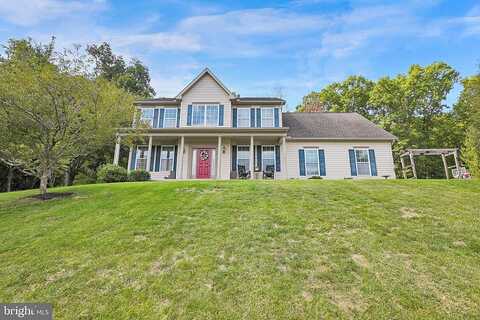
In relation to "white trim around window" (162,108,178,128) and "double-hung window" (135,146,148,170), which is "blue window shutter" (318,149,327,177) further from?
"double-hung window" (135,146,148,170)

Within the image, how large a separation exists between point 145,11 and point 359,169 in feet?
47.3

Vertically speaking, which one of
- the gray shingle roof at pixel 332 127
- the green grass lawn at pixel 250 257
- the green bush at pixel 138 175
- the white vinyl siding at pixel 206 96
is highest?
the white vinyl siding at pixel 206 96

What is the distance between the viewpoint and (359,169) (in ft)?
46.1

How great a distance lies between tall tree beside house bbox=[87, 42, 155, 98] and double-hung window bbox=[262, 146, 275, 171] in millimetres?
19683

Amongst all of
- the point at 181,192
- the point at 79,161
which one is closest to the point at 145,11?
the point at 181,192

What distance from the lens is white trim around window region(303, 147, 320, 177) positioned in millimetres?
14097

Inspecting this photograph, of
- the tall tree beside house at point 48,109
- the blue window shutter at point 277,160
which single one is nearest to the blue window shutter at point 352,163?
the blue window shutter at point 277,160

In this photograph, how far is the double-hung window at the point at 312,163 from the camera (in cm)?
1410

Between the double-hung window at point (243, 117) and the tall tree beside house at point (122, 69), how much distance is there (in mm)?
17521

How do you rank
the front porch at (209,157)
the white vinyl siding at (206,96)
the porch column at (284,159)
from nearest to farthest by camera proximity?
the porch column at (284,159), the front porch at (209,157), the white vinyl siding at (206,96)

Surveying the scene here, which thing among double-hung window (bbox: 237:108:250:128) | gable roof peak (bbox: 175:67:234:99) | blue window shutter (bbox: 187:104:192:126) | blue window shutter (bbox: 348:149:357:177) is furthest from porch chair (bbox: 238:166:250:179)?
blue window shutter (bbox: 348:149:357:177)

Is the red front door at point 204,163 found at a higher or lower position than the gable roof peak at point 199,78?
lower

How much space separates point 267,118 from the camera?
15180mm

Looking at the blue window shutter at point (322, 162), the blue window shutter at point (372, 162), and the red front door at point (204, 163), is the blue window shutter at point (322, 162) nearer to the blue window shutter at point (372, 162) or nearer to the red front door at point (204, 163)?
the blue window shutter at point (372, 162)
